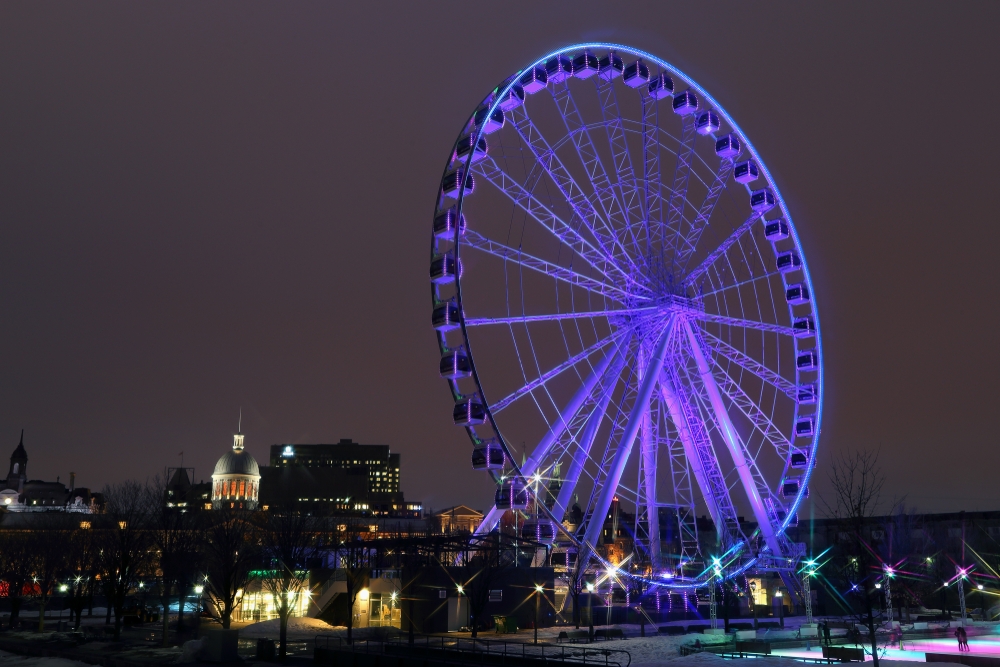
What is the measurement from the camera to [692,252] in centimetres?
5078

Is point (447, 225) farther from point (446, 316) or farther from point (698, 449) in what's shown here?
point (698, 449)

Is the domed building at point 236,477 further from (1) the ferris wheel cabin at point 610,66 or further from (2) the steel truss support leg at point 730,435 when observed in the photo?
(1) the ferris wheel cabin at point 610,66

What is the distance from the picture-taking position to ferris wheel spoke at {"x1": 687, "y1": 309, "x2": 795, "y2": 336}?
165 feet

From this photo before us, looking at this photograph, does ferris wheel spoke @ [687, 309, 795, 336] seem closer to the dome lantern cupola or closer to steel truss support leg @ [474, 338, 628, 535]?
steel truss support leg @ [474, 338, 628, 535]

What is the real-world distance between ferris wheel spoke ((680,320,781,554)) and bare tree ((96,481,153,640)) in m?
34.2

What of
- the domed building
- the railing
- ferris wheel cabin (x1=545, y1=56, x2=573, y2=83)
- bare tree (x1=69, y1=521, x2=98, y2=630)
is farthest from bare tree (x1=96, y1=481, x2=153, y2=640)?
the domed building

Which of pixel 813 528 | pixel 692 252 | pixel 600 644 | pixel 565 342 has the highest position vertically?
pixel 692 252

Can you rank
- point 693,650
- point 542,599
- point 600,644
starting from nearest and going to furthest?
1. point 693,650
2. point 600,644
3. point 542,599

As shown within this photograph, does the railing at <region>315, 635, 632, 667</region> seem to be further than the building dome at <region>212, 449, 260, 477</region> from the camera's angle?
No

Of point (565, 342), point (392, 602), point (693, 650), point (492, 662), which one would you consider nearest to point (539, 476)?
point (565, 342)

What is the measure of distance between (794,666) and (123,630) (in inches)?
1735

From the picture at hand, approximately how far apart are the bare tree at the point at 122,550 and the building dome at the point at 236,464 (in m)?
58.6

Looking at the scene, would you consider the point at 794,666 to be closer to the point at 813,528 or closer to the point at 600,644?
the point at 600,644

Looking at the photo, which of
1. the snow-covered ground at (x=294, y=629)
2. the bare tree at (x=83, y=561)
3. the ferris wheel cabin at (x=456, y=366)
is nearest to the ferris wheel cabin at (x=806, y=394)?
the ferris wheel cabin at (x=456, y=366)
